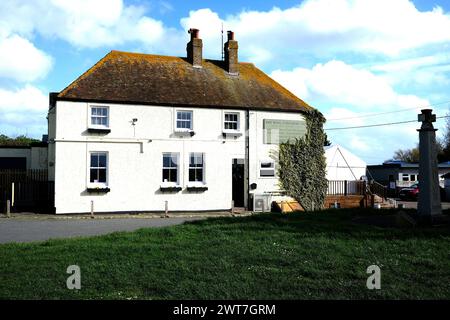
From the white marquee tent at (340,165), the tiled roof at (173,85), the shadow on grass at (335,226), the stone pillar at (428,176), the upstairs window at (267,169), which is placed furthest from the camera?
the white marquee tent at (340,165)

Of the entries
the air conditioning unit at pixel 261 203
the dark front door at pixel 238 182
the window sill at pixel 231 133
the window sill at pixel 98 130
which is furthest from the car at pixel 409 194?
the window sill at pixel 98 130

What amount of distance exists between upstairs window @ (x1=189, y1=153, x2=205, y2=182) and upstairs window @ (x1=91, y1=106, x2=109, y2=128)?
4.90 meters

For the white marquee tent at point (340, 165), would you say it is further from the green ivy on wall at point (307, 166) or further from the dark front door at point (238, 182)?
the dark front door at point (238, 182)

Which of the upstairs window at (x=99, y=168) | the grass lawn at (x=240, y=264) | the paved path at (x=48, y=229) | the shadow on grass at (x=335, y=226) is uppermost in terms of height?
the upstairs window at (x=99, y=168)

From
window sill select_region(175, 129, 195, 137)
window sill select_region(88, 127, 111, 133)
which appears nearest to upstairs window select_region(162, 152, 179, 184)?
window sill select_region(175, 129, 195, 137)

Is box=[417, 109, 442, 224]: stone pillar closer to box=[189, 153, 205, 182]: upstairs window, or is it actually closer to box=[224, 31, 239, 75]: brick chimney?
box=[189, 153, 205, 182]: upstairs window

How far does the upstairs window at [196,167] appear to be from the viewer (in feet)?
85.1

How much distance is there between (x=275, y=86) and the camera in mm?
30234

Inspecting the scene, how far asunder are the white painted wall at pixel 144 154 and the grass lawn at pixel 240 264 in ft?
38.5

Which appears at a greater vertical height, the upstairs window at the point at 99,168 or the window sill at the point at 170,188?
the upstairs window at the point at 99,168

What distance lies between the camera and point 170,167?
83.8 ft

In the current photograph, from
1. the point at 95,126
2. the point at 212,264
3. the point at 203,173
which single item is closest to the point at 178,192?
the point at 203,173

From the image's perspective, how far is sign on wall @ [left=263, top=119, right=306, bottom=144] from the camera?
2747 centimetres
